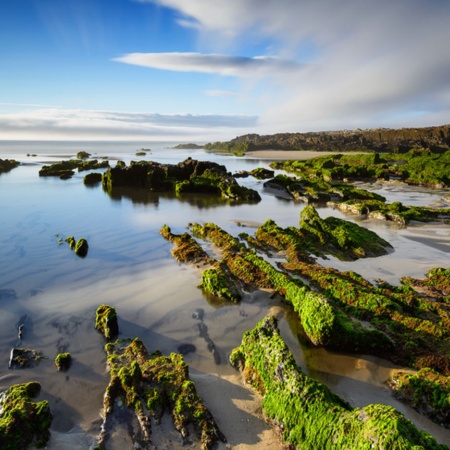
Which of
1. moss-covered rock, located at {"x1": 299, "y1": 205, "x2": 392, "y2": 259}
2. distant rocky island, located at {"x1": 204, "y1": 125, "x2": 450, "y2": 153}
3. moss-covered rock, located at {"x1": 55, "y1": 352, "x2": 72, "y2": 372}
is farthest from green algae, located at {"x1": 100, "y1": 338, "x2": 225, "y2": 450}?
distant rocky island, located at {"x1": 204, "y1": 125, "x2": 450, "y2": 153}

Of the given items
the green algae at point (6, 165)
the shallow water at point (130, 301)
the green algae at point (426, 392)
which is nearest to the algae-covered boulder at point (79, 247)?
the shallow water at point (130, 301)

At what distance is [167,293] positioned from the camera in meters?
10.9

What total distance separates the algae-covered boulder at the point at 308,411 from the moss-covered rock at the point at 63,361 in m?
3.81

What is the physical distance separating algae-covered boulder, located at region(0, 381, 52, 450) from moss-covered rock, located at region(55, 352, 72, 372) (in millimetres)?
1169

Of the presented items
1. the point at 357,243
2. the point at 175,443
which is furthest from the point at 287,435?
the point at 357,243

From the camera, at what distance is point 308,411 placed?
525 centimetres

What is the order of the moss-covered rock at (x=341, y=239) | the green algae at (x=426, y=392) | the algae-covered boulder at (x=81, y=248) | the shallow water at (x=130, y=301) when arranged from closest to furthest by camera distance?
the green algae at (x=426, y=392)
the shallow water at (x=130, y=301)
the moss-covered rock at (x=341, y=239)
the algae-covered boulder at (x=81, y=248)

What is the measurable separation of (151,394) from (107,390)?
92 cm

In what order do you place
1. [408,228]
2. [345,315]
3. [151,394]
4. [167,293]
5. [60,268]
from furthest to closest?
[408,228], [60,268], [167,293], [345,315], [151,394]

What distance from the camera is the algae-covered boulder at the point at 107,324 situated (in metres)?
8.50

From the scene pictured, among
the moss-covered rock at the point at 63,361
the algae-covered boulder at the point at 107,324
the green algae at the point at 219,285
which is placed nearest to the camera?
the moss-covered rock at the point at 63,361

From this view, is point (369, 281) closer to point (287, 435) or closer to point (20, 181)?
point (287, 435)

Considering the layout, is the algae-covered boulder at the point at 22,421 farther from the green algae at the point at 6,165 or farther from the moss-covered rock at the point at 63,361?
the green algae at the point at 6,165

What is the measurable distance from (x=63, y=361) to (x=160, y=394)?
2.85 meters
